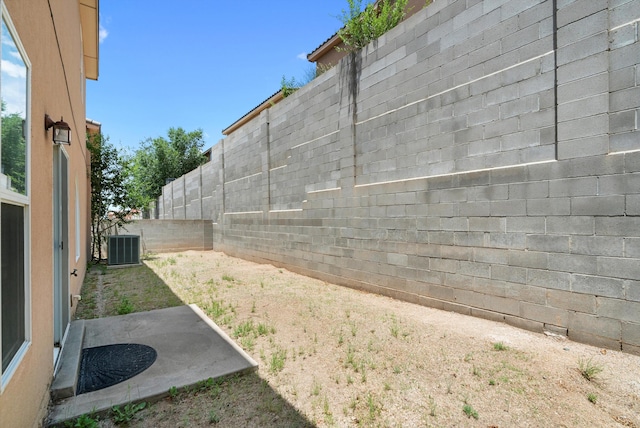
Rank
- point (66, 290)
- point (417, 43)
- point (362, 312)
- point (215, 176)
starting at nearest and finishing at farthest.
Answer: point (66, 290)
point (362, 312)
point (417, 43)
point (215, 176)

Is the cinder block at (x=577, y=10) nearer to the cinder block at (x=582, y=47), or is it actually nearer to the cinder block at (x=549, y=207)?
the cinder block at (x=582, y=47)

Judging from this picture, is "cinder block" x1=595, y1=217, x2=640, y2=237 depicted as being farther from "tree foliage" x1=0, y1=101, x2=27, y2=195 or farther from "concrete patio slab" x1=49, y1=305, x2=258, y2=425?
"tree foliage" x1=0, y1=101, x2=27, y2=195

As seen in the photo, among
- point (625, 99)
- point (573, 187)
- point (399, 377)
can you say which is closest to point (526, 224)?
point (573, 187)

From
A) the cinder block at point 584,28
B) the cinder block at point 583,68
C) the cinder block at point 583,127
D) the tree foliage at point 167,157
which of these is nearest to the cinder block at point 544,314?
the cinder block at point 583,127

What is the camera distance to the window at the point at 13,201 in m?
1.47

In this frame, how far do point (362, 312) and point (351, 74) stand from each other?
470cm

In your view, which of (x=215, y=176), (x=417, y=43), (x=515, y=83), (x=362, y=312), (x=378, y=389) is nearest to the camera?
(x=378, y=389)

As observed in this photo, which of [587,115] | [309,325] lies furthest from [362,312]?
[587,115]

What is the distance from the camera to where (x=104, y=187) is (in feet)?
36.3

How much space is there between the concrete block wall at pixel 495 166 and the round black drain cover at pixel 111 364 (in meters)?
3.89

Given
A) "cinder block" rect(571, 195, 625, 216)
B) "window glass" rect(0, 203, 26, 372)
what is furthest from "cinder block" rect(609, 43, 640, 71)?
"window glass" rect(0, 203, 26, 372)

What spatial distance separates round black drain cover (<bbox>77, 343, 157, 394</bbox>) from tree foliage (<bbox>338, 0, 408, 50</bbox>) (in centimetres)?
700

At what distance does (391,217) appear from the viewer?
19.0 ft

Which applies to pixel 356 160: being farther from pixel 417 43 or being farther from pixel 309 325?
pixel 309 325
